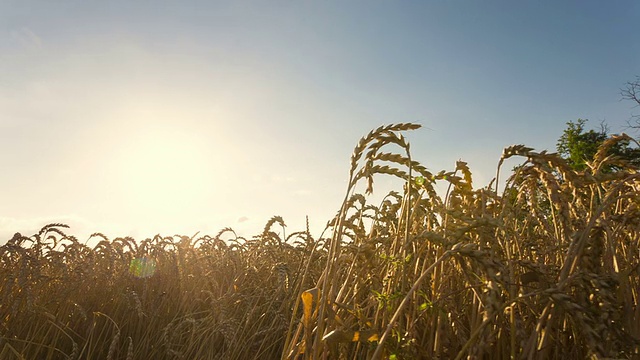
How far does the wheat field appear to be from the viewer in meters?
1.60

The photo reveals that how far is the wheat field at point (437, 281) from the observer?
1.60 metres

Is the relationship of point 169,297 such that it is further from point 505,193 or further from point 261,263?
point 505,193

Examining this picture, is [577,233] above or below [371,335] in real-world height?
above

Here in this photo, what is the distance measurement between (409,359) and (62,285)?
2.99 m

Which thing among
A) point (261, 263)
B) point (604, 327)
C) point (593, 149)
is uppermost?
point (593, 149)

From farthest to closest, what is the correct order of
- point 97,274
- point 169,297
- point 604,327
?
point 169,297
point 97,274
point 604,327

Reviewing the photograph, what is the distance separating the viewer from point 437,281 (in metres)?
2.00

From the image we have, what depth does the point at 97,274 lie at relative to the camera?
4.02 m

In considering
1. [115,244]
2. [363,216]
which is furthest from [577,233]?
[115,244]

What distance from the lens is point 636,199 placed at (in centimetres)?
199

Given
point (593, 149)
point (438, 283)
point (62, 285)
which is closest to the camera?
point (438, 283)

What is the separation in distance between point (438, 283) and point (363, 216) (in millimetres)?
979

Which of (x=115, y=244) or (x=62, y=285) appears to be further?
(x=115, y=244)

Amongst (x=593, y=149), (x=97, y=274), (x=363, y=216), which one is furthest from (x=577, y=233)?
(x=593, y=149)
